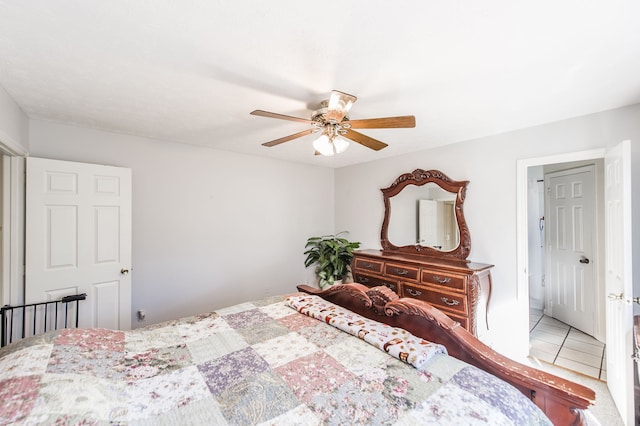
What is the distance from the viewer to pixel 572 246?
3326mm

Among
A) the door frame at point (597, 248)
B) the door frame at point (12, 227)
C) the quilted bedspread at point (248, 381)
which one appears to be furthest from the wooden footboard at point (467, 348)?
the door frame at point (597, 248)

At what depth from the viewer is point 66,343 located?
1.32 meters

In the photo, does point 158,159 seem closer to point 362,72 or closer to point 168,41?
point 168,41

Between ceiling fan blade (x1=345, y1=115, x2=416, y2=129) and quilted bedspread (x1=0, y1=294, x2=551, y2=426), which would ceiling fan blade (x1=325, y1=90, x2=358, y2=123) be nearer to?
ceiling fan blade (x1=345, y1=115, x2=416, y2=129)

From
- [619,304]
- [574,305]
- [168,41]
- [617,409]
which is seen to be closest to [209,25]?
[168,41]

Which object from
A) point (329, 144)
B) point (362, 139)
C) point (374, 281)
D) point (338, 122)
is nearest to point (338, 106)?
point (338, 122)

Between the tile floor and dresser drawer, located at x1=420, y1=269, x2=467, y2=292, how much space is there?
1.18 meters

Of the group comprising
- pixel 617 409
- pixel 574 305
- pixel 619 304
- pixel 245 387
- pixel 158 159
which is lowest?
pixel 617 409

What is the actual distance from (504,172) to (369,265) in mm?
1713

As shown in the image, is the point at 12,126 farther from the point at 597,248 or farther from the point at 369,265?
the point at 597,248

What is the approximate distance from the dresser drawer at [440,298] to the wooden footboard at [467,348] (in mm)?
983

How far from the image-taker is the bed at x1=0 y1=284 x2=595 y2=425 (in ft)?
3.05

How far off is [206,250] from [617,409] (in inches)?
150

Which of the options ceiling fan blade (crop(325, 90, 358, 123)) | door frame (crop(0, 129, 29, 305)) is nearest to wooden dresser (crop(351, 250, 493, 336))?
ceiling fan blade (crop(325, 90, 358, 123))
